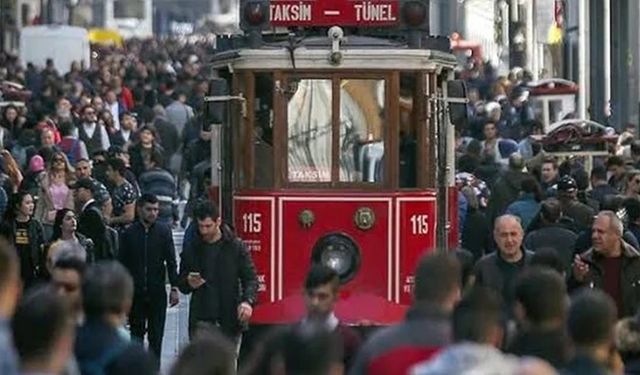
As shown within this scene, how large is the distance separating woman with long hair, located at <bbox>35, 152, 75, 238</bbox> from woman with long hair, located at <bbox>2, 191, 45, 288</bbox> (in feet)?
5.68

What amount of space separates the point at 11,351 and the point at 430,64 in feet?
33.3

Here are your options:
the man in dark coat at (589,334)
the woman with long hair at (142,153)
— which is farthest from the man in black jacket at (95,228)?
the man in dark coat at (589,334)

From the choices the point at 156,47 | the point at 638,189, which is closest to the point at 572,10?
the point at 638,189

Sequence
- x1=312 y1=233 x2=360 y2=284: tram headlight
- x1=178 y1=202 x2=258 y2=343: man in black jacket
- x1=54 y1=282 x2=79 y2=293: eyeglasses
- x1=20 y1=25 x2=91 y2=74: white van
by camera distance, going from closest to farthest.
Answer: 1. x1=54 y1=282 x2=79 y2=293: eyeglasses
2. x1=178 y1=202 x2=258 y2=343: man in black jacket
3. x1=312 y1=233 x2=360 y2=284: tram headlight
4. x1=20 y1=25 x2=91 y2=74: white van

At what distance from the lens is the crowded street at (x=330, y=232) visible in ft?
33.6

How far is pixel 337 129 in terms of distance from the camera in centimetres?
1934

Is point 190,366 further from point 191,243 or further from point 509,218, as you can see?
point 191,243

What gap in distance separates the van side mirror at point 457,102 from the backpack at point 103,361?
9.07 metres

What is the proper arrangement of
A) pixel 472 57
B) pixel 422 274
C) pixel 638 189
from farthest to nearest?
pixel 472 57
pixel 638 189
pixel 422 274

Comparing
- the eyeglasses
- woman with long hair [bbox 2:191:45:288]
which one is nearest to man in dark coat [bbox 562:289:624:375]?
the eyeglasses

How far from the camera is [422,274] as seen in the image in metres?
10.9

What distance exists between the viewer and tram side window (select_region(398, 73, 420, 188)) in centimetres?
1958

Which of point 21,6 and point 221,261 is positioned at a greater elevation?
point 21,6

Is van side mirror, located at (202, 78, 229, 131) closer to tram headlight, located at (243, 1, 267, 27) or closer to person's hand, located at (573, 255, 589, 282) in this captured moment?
tram headlight, located at (243, 1, 267, 27)
